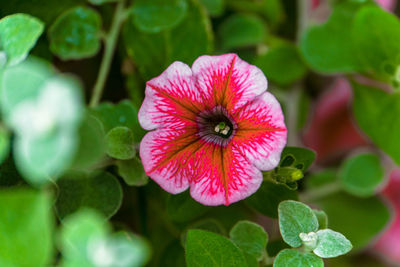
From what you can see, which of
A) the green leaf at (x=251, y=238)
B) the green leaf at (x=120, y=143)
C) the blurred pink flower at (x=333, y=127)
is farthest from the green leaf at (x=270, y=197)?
the blurred pink flower at (x=333, y=127)

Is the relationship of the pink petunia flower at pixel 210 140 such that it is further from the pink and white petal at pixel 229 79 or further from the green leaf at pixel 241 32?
the green leaf at pixel 241 32

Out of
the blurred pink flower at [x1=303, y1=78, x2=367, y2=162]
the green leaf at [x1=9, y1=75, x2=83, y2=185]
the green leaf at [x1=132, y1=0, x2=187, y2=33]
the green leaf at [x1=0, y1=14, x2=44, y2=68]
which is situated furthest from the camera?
the blurred pink flower at [x1=303, y1=78, x2=367, y2=162]

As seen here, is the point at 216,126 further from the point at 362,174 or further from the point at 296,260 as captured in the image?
the point at 362,174

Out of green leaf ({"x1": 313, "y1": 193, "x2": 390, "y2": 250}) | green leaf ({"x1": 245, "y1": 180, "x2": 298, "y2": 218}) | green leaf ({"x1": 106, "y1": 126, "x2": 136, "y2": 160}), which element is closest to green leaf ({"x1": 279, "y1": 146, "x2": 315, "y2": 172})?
green leaf ({"x1": 245, "y1": 180, "x2": 298, "y2": 218})

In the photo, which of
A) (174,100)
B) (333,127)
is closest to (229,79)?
(174,100)

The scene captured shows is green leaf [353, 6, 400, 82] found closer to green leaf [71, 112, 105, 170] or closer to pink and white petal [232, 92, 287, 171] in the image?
pink and white petal [232, 92, 287, 171]
